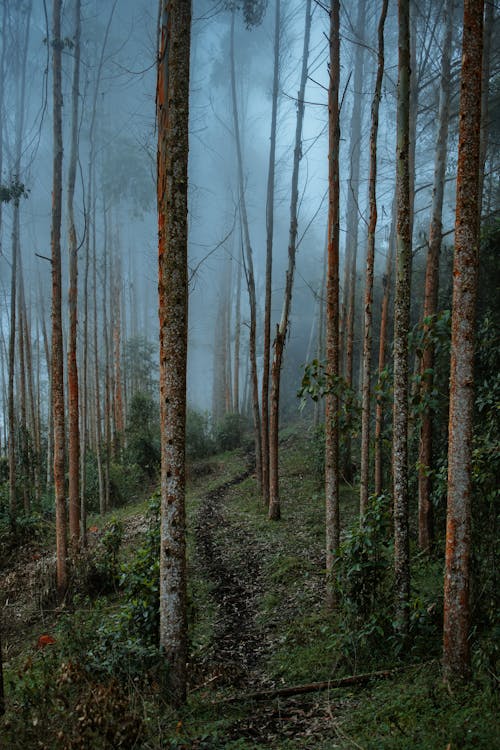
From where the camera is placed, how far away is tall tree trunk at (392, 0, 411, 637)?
4.81 m

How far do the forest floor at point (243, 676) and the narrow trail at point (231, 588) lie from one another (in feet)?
0.08

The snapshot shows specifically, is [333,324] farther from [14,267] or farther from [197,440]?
[197,440]

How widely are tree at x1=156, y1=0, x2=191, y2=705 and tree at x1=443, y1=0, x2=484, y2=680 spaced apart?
215 cm

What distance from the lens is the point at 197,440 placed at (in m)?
20.1

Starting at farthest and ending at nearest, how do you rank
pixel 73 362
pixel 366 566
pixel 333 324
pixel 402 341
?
1. pixel 73 362
2. pixel 333 324
3. pixel 366 566
4. pixel 402 341

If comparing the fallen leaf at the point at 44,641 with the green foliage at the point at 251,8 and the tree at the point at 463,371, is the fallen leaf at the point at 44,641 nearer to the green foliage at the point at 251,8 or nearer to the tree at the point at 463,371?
the tree at the point at 463,371

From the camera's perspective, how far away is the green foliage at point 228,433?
20.7 metres

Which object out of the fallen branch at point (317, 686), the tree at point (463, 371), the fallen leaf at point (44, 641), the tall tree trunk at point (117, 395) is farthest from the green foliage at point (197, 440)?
the tree at point (463, 371)

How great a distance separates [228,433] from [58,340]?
43.3 ft

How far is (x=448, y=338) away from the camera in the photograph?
457 cm

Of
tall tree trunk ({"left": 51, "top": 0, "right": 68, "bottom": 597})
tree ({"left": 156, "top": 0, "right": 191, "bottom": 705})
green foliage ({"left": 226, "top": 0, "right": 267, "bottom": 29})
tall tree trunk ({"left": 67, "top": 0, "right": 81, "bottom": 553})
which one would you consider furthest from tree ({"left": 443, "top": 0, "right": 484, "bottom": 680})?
green foliage ({"left": 226, "top": 0, "right": 267, "bottom": 29})

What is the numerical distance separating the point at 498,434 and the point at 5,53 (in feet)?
48.4

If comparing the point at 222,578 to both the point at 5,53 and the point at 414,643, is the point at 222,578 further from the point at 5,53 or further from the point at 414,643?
the point at 5,53

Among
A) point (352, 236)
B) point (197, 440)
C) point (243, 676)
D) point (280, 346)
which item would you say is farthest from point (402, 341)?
point (197, 440)
